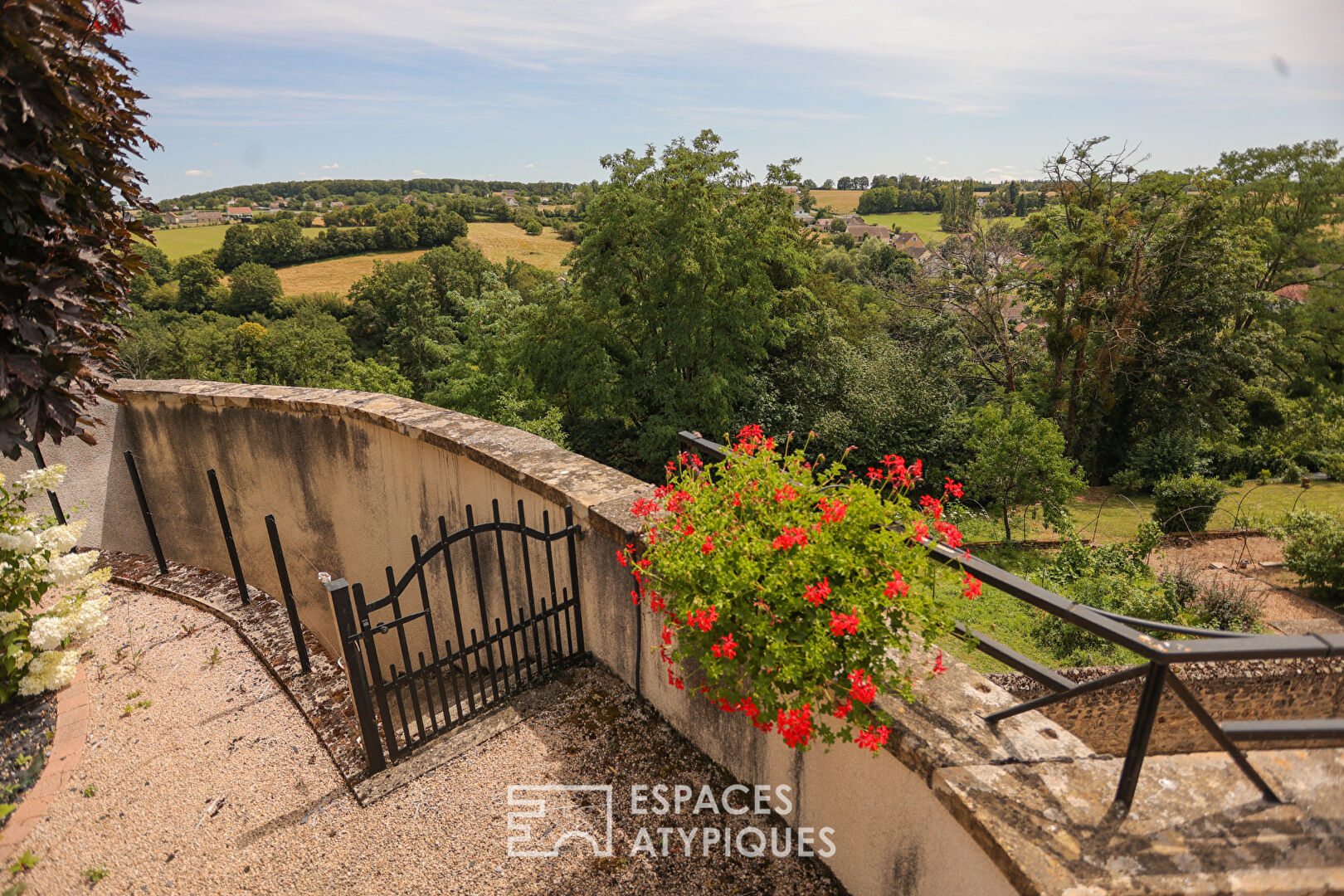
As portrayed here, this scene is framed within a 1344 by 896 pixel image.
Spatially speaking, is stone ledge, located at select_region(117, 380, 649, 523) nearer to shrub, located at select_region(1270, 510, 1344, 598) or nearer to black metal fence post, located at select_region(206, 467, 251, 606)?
black metal fence post, located at select_region(206, 467, 251, 606)

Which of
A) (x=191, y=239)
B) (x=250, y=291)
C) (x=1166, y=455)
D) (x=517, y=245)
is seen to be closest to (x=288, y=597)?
(x=1166, y=455)

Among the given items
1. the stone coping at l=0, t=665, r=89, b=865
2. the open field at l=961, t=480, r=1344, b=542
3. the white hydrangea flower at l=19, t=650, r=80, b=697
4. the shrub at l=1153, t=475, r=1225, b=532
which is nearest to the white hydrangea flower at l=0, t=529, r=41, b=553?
the white hydrangea flower at l=19, t=650, r=80, b=697

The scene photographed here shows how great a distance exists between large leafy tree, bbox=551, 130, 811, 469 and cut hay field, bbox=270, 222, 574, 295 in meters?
38.8

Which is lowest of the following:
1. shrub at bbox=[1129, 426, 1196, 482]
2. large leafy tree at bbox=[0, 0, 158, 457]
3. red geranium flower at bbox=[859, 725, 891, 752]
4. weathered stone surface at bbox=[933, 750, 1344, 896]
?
shrub at bbox=[1129, 426, 1196, 482]

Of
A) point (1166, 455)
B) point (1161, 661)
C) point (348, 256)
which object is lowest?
point (1166, 455)

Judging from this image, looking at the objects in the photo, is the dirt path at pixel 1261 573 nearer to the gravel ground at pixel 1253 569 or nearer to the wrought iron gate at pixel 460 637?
the gravel ground at pixel 1253 569

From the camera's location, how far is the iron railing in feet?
5.07

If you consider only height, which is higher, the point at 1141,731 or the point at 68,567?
the point at 1141,731

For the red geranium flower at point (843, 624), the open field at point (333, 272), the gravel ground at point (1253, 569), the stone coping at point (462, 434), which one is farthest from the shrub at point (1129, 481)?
the open field at point (333, 272)

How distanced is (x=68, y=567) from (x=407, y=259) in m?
63.1

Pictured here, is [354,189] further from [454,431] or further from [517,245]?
[454,431]

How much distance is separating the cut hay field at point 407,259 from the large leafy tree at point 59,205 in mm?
52118

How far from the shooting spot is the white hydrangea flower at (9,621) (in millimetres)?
3482

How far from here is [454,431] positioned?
456 centimetres
